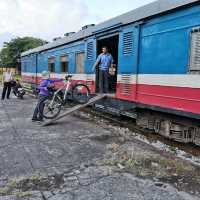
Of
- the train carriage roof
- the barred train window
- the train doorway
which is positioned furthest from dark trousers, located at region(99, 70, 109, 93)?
the barred train window

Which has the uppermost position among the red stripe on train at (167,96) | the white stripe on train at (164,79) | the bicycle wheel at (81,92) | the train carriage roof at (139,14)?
the train carriage roof at (139,14)

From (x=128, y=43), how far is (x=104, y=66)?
1.71 meters

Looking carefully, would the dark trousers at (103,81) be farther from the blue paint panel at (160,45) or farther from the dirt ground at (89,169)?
the dirt ground at (89,169)

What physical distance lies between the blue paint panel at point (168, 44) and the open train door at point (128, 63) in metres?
0.30

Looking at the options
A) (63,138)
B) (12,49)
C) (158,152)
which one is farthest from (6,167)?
(12,49)

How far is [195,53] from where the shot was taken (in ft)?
20.8

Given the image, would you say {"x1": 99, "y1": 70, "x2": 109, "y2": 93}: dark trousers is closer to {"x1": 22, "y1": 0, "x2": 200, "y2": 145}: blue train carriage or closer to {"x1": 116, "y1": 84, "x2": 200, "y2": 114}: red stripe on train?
{"x1": 22, "y1": 0, "x2": 200, "y2": 145}: blue train carriage

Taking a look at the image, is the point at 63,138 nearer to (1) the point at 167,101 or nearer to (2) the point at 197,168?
(1) the point at 167,101

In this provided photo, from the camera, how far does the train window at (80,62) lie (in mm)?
12125

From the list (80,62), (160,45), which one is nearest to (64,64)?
(80,62)

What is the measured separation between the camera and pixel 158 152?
6727mm

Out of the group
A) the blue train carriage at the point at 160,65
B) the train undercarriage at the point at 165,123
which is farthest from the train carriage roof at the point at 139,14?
the train undercarriage at the point at 165,123

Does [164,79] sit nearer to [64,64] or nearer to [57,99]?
[57,99]

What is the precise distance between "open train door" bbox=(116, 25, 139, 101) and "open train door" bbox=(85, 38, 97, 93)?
6.52ft
